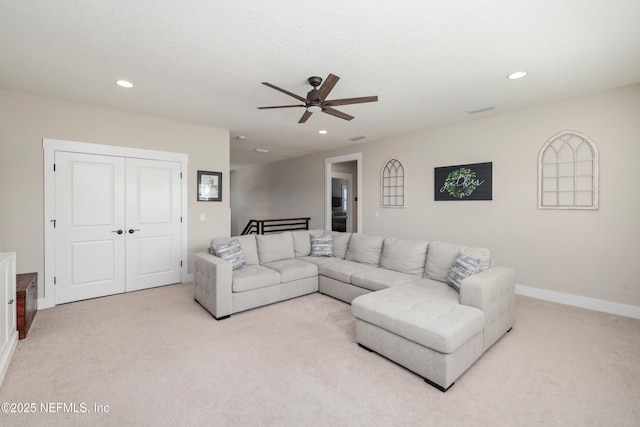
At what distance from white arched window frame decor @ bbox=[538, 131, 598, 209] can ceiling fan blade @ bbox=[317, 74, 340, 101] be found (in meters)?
3.16

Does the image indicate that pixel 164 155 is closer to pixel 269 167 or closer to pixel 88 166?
pixel 88 166

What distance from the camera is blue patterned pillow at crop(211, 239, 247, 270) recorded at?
141 inches

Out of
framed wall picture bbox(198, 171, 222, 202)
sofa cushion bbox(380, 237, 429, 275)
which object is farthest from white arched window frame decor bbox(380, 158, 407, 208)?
framed wall picture bbox(198, 171, 222, 202)

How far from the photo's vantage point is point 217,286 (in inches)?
124

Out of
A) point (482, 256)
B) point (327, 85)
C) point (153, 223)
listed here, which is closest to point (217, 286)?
point (153, 223)

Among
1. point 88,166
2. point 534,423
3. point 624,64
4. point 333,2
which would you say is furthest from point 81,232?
point 624,64

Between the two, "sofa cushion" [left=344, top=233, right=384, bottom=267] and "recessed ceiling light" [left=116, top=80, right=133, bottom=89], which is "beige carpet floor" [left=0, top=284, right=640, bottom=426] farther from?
"recessed ceiling light" [left=116, top=80, right=133, bottom=89]

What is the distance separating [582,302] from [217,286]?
4429mm

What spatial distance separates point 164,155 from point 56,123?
4.12 ft

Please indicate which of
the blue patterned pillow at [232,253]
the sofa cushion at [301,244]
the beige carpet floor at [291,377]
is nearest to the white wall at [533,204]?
the beige carpet floor at [291,377]

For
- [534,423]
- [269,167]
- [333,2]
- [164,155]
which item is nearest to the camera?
[534,423]

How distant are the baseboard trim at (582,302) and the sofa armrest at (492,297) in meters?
1.51

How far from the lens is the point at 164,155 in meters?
4.44

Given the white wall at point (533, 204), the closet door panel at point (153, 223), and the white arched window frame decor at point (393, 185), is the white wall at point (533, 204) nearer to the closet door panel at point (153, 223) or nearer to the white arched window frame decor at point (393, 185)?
the white arched window frame decor at point (393, 185)
